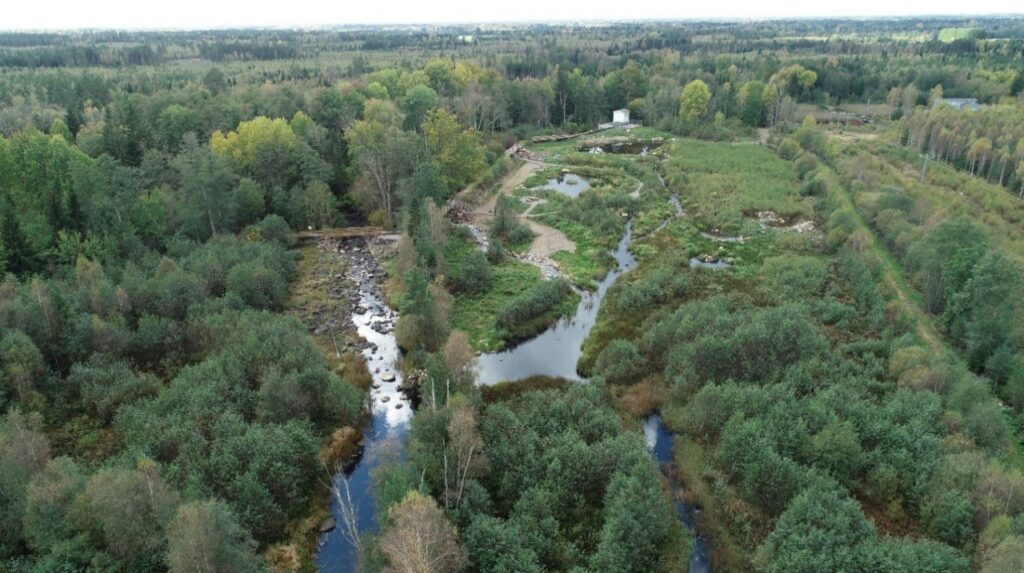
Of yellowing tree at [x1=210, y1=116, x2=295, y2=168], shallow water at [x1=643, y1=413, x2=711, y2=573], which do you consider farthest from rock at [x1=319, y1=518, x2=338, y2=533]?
yellowing tree at [x1=210, y1=116, x2=295, y2=168]

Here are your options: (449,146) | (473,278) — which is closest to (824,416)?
(473,278)

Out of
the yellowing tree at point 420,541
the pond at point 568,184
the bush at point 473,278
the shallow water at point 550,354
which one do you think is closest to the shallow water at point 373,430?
the yellowing tree at point 420,541

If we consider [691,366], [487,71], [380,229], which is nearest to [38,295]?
[380,229]

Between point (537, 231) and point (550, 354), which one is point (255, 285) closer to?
point (550, 354)

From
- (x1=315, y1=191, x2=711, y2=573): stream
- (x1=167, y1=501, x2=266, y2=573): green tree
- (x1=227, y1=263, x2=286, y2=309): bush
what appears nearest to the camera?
(x1=167, y1=501, x2=266, y2=573): green tree

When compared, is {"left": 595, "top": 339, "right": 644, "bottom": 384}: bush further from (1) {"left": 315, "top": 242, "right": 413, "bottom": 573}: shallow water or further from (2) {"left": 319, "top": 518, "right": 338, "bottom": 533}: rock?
(2) {"left": 319, "top": 518, "right": 338, "bottom": 533}: rock

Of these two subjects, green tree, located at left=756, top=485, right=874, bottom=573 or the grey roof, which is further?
the grey roof

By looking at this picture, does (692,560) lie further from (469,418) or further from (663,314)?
(663,314)
